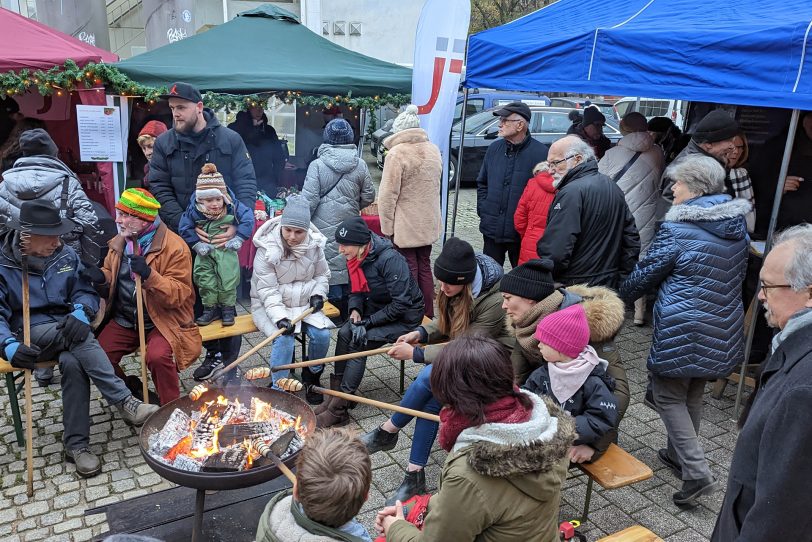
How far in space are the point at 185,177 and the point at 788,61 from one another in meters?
4.80

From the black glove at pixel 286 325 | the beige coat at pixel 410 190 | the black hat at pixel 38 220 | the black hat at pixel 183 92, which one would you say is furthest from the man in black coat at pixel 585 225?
the black hat at pixel 38 220

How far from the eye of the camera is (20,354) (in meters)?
3.68

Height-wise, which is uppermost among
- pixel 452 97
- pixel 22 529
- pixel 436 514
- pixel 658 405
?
pixel 452 97

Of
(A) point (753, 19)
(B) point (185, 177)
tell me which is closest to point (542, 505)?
(A) point (753, 19)

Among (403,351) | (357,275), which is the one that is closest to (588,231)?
(403,351)

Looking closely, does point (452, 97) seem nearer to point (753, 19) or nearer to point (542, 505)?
point (753, 19)

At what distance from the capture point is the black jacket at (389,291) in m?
4.68

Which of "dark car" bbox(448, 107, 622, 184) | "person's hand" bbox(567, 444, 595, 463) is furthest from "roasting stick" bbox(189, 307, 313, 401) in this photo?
"dark car" bbox(448, 107, 622, 184)

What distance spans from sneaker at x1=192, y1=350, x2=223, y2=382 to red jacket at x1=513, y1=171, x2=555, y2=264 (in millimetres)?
2742

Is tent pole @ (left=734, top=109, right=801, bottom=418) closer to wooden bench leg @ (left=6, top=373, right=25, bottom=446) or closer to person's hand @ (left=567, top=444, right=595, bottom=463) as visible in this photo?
person's hand @ (left=567, top=444, right=595, bottom=463)

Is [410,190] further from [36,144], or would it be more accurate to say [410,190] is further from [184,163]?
[36,144]

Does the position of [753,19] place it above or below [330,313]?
above

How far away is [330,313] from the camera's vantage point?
16.7 feet

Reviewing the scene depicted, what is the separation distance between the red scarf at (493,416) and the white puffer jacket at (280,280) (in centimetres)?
274
